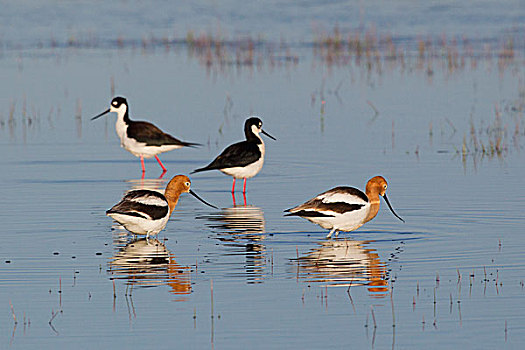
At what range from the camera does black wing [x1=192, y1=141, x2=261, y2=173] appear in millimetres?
14102

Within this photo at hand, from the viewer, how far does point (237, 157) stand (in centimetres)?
1416

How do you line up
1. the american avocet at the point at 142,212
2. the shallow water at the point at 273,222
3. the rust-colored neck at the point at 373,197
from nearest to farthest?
→ the shallow water at the point at 273,222 → the american avocet at the point at 142,212 → the rust-colored neck at the point at 373,197

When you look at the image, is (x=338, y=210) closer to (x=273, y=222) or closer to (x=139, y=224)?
(x=273, y=222)

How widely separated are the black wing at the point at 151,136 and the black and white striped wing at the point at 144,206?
5650mm

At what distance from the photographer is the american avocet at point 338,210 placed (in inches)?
418

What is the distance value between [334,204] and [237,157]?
3688 mm

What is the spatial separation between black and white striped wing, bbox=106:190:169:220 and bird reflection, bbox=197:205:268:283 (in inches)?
24.6

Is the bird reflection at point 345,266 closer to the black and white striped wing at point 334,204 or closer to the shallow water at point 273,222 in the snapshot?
the shallow water at point 273,222

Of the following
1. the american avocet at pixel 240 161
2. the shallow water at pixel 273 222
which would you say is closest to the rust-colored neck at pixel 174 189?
the shallow water at pixel 273 222

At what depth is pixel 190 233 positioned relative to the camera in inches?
436

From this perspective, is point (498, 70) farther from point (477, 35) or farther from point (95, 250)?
point (95, 250)

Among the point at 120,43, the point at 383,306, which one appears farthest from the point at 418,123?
the point at 120,43

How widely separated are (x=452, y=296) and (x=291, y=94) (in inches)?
529

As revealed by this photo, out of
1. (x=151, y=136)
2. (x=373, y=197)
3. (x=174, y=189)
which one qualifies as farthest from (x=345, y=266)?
(x=151, y=136)
